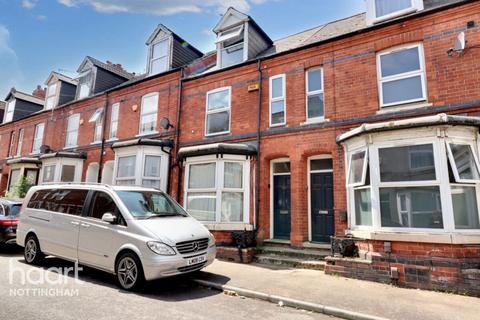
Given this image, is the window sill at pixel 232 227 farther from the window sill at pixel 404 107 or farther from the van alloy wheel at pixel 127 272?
the window sill at pixel 404 107

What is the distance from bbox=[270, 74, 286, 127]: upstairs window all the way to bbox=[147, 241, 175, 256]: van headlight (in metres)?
5.79

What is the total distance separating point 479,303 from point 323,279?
273 cm

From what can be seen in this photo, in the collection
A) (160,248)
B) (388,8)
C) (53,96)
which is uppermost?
(53,96)

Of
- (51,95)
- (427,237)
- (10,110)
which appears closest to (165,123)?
(427,237)

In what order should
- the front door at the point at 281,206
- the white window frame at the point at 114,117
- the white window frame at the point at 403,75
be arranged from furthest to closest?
the white window frame at the point at 114,117, the front door at the point at 281,206, the white window frame at the point at 403,75

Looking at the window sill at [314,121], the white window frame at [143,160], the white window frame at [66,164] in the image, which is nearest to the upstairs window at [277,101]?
the window sill at [314,121]

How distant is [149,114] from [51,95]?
9.75m

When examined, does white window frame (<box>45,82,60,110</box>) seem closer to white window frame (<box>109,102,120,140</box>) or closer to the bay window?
white window frame (<box>109,102,120,140</box>)

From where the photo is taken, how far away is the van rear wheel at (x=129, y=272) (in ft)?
17.0

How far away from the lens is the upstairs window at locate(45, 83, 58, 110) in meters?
17.8

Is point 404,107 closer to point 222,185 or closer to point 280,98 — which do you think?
point 280,98

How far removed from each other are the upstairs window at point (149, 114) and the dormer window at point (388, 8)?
908 cm

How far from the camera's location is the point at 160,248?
514 cm

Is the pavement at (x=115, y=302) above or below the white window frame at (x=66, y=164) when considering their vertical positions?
below
